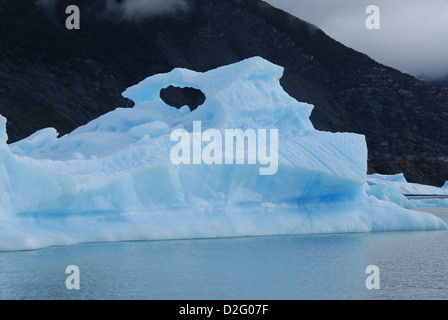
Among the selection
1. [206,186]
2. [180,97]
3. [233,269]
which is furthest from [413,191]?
[180,97]

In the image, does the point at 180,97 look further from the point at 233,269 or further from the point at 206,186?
the point at 233,269

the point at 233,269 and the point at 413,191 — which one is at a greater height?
the point at 413,191

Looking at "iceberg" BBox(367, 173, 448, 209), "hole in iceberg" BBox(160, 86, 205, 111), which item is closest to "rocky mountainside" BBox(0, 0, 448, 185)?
"hole in iceberg" BBox(160, 86, 205, 111)

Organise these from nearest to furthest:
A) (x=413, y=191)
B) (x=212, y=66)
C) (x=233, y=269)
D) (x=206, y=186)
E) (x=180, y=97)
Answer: (x=233, y=269) → (x=206, y=186) → (x=413, y=191) → (x=180, y=97) → (x=212, y=66)

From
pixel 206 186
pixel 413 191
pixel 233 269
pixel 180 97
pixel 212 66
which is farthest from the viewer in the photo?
pixel 212 66

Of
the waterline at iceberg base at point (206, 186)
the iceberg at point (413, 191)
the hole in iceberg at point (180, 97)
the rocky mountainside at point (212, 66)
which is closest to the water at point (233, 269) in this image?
the waterline at iceberg base at point (206, 186)

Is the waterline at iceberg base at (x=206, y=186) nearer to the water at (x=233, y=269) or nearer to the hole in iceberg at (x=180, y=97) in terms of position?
the water at (x=233, y=269)

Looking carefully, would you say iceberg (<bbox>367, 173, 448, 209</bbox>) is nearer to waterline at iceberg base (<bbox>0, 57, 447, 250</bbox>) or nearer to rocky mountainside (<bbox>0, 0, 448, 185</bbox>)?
waterline at iceberg base (<bbox>0, 57, 447, 250</bbox>)
